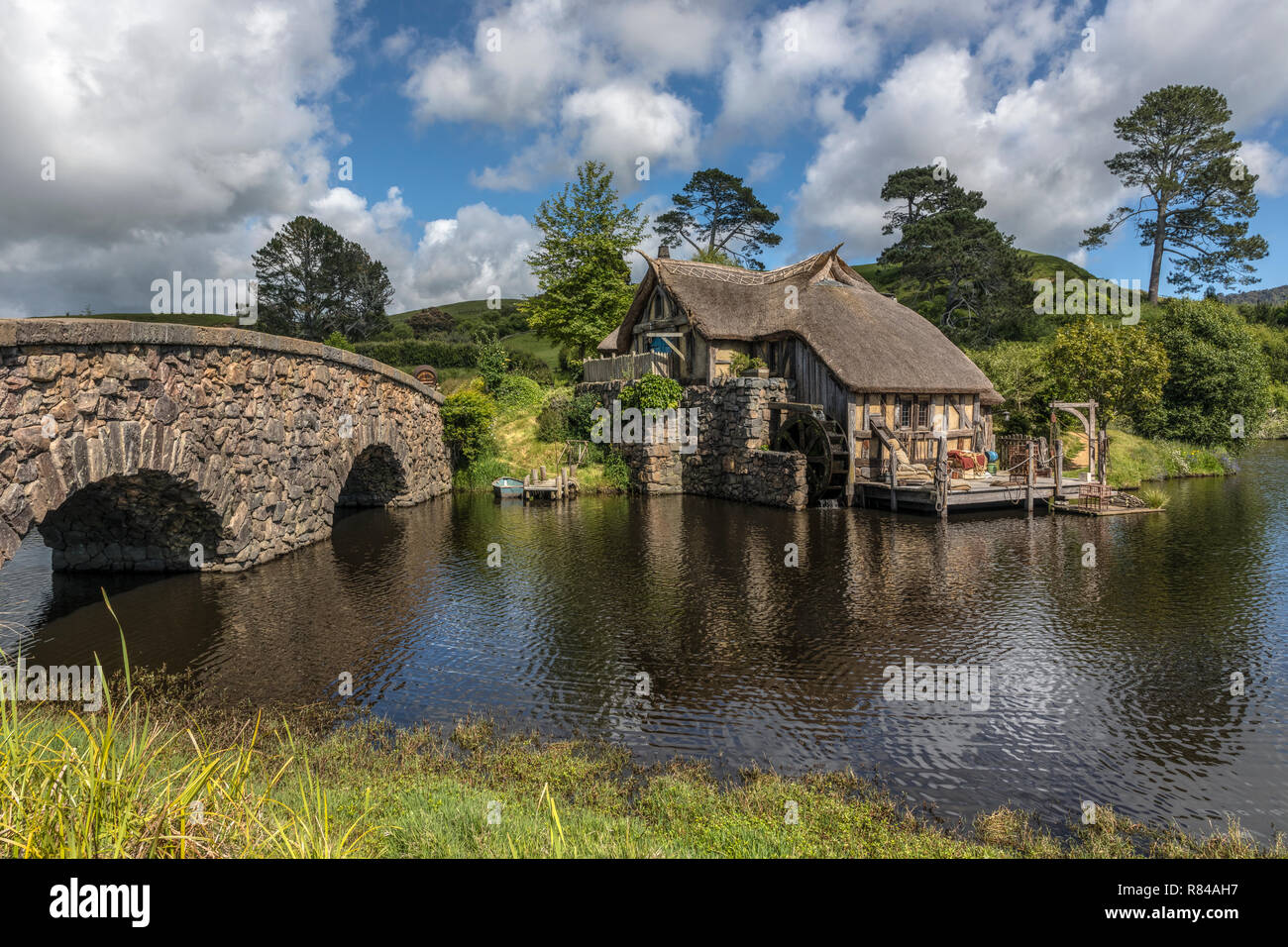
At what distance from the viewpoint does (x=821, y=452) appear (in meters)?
24.7

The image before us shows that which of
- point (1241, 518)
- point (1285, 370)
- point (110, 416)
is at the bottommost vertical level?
point (1241, 518)

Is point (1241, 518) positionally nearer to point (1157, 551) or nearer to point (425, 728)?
point (1157, 551)

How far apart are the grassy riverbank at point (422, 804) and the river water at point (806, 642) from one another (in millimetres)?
512

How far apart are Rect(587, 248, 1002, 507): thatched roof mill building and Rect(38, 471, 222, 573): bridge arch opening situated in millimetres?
17608

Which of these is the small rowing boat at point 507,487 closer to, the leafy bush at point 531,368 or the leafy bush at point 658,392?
the leafy bush at point 658,392

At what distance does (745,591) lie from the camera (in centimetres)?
1416

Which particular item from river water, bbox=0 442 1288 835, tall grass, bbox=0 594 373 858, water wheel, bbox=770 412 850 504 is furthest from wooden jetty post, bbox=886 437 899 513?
tall grass, bbox=0 594 373 858

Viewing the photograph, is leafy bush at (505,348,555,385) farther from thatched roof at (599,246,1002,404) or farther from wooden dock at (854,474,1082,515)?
wooden dock at (854,474,1082,515)

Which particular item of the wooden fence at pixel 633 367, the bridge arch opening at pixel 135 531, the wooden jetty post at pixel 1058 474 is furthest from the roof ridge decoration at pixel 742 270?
the bridge arch opening at pixel 135 531

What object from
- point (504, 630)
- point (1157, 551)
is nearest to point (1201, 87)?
point (1157, 551)

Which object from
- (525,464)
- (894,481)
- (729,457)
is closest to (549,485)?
(525,464)

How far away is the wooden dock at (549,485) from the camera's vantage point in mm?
27422
